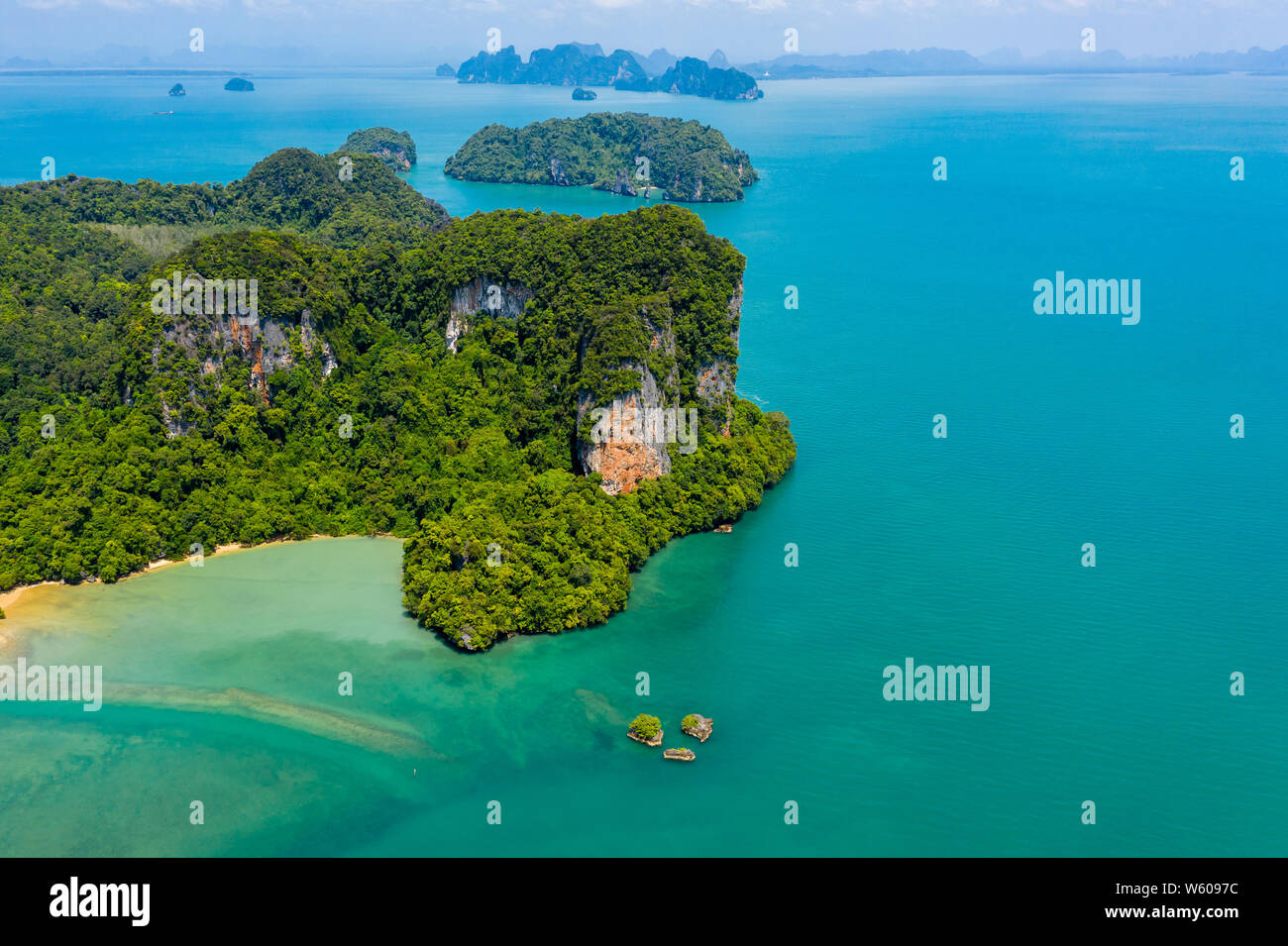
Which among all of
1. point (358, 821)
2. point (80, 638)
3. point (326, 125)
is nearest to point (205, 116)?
point (326, 125)

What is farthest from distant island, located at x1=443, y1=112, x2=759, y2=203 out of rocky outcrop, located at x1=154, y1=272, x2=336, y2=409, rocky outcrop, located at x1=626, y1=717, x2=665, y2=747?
rocky outcrop, located at x1=626, y1=717, x2=665, y2=747

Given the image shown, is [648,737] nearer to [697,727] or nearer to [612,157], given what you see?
[697,727]

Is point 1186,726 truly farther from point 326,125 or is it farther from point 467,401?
point 326,125

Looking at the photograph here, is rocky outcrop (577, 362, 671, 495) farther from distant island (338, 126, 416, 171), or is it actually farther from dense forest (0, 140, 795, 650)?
distant island (338, 126, 416, 171)

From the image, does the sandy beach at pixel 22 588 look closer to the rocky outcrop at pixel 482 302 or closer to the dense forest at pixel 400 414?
the dense forest at pixel 400 414

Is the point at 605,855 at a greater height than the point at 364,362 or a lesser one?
lesser

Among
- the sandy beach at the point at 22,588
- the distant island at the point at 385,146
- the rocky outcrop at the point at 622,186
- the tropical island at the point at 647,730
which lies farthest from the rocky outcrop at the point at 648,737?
the distant island at the point at 385,146

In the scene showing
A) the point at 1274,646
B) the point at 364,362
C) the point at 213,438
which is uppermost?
the point at 364,362
